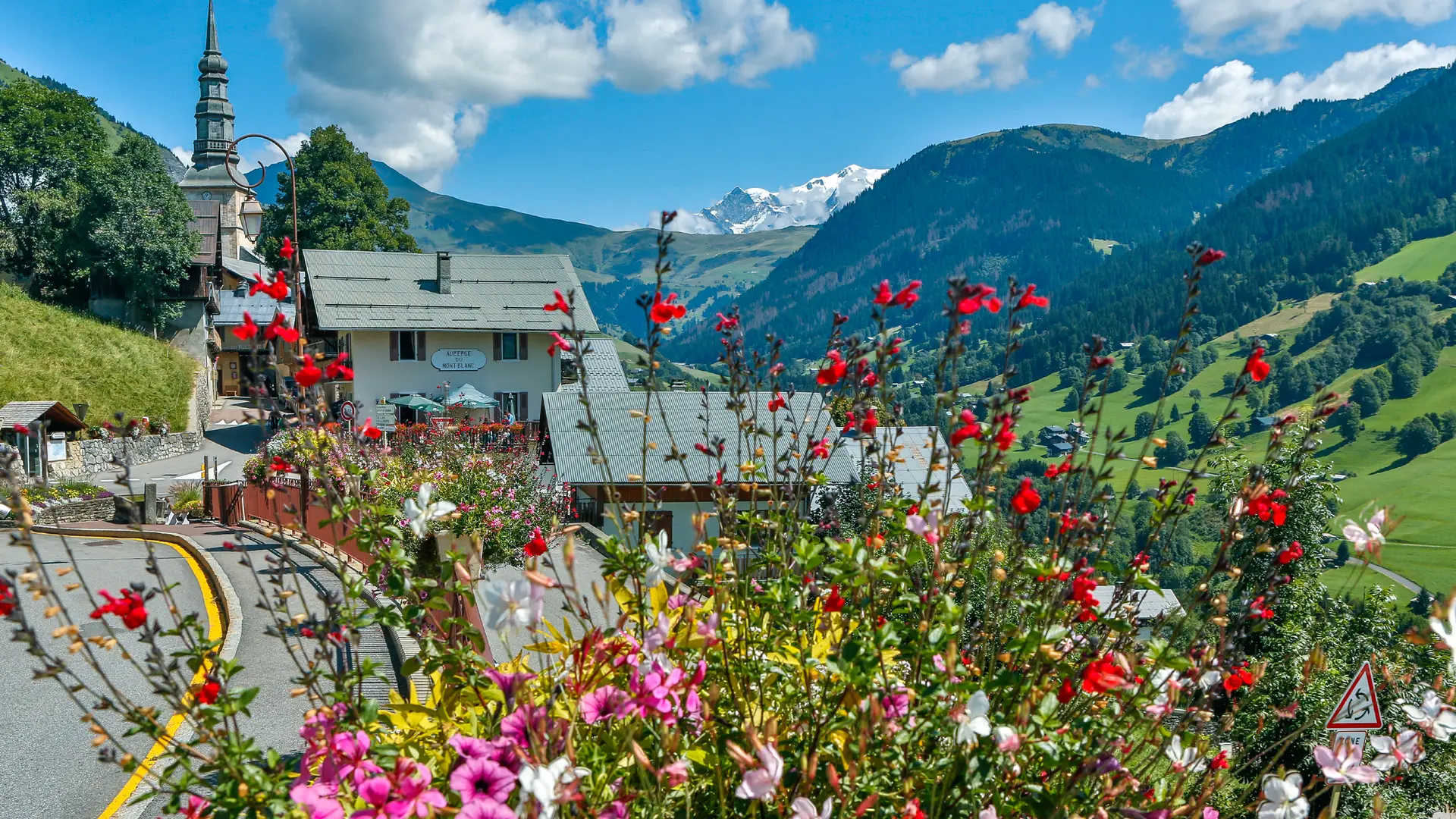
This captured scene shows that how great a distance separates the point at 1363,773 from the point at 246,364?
3379mm

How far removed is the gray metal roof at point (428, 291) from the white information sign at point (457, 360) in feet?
3.90

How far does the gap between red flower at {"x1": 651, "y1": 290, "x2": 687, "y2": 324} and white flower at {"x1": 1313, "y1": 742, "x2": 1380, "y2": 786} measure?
214 cm

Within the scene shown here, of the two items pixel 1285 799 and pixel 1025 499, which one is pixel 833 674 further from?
pixel 1285 799

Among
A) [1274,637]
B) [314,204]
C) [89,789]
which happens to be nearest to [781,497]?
[89,789]

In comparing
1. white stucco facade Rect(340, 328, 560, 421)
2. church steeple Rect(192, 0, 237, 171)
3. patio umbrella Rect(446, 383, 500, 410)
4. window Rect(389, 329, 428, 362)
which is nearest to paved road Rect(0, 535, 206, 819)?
patio umbrella Rect(446, 383, 500, 410)

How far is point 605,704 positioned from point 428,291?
40394 mm

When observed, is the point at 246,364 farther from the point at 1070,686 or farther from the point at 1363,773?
the point at 1363,773

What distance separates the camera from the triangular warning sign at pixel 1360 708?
3.51 meters

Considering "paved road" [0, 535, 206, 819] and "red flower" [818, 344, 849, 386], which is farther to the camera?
"paved road" [0, 535, 206, 819]

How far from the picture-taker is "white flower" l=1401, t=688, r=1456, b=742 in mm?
2467

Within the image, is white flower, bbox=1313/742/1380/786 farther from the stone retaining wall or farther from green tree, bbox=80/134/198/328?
green tree, bbox=80/134/198/328

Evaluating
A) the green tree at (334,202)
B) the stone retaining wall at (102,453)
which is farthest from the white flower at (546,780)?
the green tree at (334,202)

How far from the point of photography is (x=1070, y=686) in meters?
2.76

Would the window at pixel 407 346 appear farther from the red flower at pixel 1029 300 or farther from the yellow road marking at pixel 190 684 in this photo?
the red flower at pixel 1029 300
